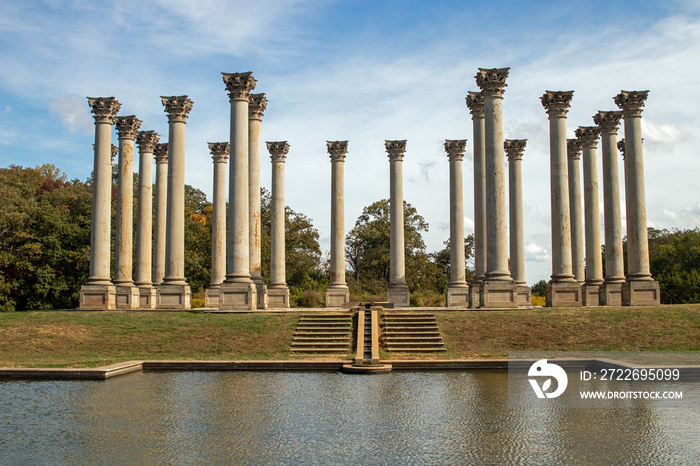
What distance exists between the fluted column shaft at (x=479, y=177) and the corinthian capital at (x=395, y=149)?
27.6 feet

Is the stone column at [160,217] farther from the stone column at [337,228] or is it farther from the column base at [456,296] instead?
the column base at [456,296]

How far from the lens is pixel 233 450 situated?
14.9 m

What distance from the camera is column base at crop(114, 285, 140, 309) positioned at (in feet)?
177

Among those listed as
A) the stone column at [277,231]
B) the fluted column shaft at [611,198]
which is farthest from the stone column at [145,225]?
the fluted column shaft at [611,198]

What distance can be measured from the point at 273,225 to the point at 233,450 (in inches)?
1764

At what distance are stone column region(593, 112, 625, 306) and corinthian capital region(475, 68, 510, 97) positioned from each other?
493 inches

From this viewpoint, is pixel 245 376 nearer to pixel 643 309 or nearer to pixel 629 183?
pixel 643 309

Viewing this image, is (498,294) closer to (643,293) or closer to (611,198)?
(643,293)

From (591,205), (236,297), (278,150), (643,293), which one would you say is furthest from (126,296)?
(643,293)

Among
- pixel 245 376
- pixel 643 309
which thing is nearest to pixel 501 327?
pixel 643 309

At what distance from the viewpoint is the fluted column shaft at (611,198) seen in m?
52.8

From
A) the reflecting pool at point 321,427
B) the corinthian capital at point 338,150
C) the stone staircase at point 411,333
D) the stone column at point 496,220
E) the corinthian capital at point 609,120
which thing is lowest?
the reflecting pool at point 321,427

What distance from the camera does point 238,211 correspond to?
4916cm

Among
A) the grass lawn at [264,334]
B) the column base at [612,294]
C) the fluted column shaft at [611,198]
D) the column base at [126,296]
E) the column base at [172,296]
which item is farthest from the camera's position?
the column base at [126,296]
